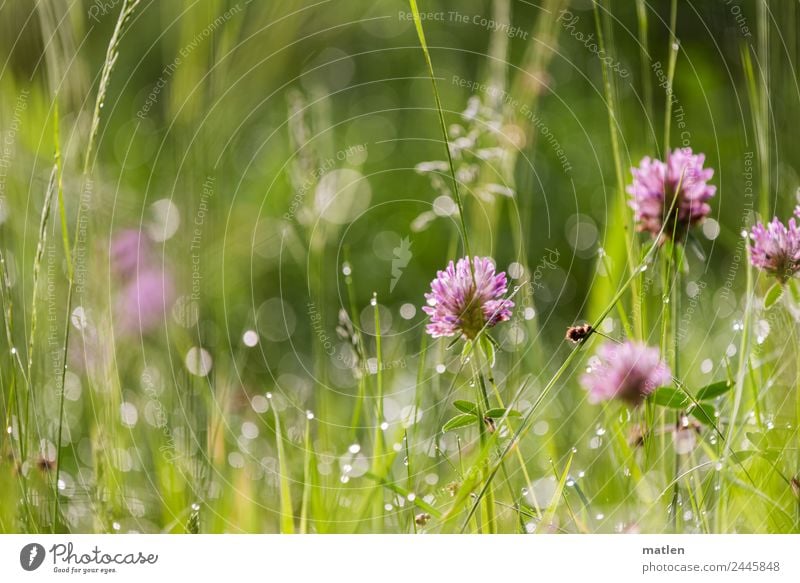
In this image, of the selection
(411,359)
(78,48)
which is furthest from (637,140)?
(78,48)

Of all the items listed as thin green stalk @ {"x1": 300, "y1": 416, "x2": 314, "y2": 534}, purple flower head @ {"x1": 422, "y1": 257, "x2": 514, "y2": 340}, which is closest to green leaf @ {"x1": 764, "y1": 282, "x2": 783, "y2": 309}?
purple flower head @ {"x1": 422, "y1": 257, "x2": 514, "y2": 340}

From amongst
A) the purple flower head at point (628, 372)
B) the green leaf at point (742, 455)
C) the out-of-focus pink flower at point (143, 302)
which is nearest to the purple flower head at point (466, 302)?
the purple flower head at point (628, 372)

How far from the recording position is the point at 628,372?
2.55ft

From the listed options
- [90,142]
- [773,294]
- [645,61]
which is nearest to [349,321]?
[90,142]

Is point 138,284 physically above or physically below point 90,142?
below

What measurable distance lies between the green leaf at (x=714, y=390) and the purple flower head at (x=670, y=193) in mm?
146

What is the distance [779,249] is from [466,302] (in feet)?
1.07

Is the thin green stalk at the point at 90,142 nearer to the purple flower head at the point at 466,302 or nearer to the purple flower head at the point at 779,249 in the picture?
the purple flower head at the point at 466,302

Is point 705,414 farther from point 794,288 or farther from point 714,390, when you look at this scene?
point 794,288

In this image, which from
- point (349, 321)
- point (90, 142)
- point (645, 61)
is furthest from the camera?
point (645, 61)

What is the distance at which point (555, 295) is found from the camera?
1086mm

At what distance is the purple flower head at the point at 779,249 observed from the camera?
31.4 inches

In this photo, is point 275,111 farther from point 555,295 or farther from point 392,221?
point 555,295

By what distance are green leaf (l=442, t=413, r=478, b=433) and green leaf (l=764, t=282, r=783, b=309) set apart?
32 centimetres
